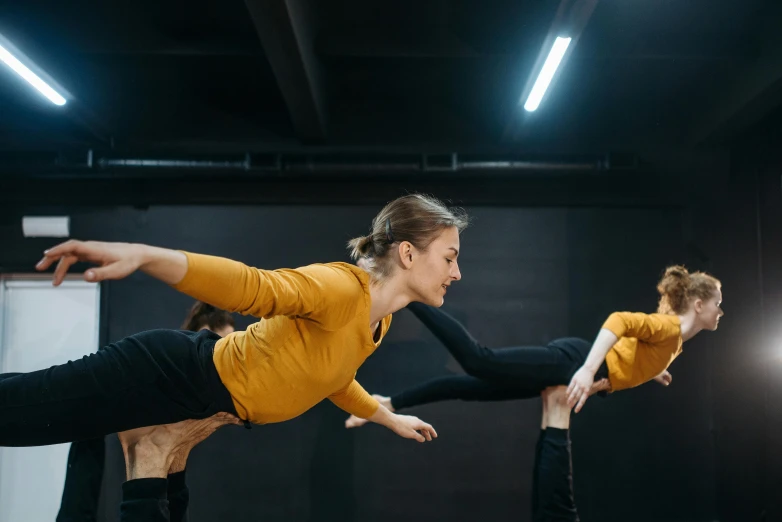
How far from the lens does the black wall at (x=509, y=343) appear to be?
460 cm

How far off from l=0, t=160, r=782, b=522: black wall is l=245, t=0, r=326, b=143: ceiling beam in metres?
0.80

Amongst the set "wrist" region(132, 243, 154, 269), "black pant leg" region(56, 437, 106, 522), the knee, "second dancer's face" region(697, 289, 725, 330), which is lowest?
"black pant leg" region(56, 437, 106, 522)

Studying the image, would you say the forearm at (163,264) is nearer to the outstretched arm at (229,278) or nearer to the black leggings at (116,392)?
the outstretched arm at (229,278)

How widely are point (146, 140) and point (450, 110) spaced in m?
2.46

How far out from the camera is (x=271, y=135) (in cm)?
486

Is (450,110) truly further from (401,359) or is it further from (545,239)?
(401,359)

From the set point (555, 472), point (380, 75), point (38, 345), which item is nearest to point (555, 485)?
point (555, 472)

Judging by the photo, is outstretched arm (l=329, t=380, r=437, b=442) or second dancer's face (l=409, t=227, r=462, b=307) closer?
second dancer's face (l=409, t=227, r=462, b=307)

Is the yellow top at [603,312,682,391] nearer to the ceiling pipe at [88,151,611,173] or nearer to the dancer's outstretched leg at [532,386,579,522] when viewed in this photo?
the dancer's outstretched leg at [532,386,579,522]

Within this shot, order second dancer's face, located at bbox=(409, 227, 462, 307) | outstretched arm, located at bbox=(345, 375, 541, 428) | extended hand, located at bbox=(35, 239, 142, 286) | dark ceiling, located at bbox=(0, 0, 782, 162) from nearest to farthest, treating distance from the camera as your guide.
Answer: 1. extended hand, located at bbox=(35, 239, 142, 286)
2. second dancer's face, located at bbox=(409, 227, 462, 307)
3. outstretched arm, located at bbox=(345, 375, 541, 428)
4. dark ceiling, located at bbox=(0, 0, 782, 162)

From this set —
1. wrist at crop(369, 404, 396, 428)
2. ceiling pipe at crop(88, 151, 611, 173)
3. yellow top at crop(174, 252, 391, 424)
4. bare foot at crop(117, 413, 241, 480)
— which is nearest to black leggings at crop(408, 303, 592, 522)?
wrist at crop(369, 404, 396, 428)

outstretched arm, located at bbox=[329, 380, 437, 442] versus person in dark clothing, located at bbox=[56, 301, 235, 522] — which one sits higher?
outstretched arm, located at bbox=[329, 380, 437, 442]

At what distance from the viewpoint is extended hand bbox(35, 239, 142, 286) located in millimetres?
1211

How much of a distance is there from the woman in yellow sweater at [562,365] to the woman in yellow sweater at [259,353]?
1.11 m
